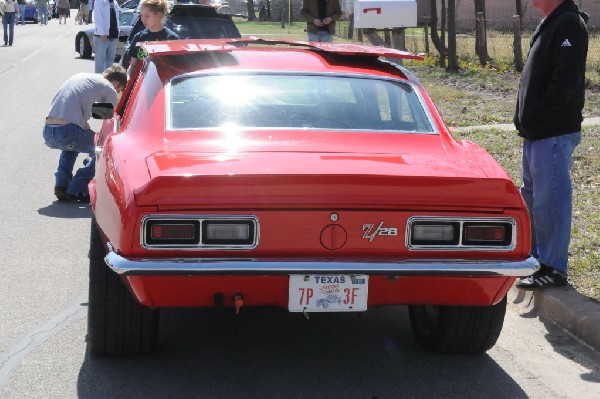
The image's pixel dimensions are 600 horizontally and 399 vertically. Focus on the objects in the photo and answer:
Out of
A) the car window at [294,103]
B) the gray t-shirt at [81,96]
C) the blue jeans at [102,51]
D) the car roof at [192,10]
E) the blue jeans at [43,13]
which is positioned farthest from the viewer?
the blue jeans at [43,13]

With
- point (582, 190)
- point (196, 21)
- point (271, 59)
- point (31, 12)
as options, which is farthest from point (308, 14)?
point (31, 12)

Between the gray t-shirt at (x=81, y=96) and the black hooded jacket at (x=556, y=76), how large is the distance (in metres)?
4.13

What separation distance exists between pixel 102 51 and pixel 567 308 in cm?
1363

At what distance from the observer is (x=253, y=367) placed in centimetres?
542

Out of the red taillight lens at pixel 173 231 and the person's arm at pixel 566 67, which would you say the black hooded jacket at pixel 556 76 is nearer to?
the person's arm at pixel 566 67

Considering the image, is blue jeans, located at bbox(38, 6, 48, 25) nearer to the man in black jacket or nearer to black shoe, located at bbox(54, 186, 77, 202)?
black shoe, located at bbox(54, 186, 77, 202)

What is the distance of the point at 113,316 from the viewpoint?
17.2 feet

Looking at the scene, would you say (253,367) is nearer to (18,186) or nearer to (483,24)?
(18,186)

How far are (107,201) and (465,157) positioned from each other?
1709 millimetres

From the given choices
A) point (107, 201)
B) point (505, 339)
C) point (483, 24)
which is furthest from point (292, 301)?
point (483, 24)

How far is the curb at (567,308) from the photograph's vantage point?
237 inches

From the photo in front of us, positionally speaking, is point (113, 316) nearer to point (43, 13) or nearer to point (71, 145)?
point (71, 145)

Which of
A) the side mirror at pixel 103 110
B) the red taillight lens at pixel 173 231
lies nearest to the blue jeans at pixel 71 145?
the side mirror at pixel 103 110

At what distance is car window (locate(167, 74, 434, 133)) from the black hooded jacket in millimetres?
914
